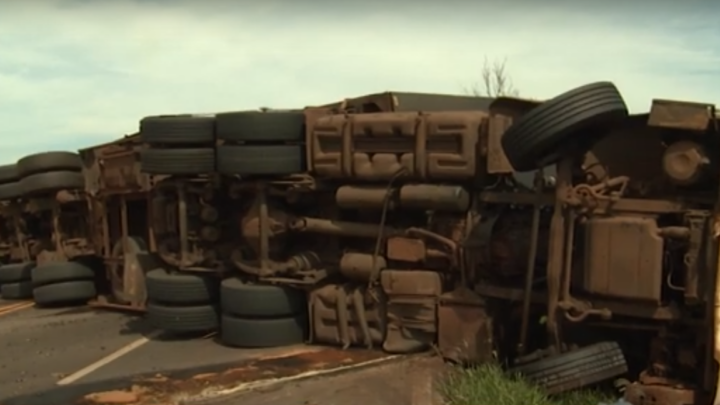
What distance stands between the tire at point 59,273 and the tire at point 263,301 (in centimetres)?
414

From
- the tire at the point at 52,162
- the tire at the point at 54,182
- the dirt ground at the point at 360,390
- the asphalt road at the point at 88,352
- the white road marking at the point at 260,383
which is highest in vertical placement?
the tire at the point at 52,162

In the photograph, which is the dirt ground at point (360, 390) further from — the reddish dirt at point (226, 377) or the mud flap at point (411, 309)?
the mud flap at point (411, 309)

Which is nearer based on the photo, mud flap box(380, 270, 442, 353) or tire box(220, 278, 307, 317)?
mud flap box(380, 270, 442, 353)

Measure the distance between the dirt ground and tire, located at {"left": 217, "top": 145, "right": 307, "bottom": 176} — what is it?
220 cm

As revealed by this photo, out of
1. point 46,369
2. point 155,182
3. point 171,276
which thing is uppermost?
point 155,182

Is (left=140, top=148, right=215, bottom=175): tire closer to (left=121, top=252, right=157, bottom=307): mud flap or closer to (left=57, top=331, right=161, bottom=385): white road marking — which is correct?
(left=57, top=331, right=161, bottom=385): white road marking

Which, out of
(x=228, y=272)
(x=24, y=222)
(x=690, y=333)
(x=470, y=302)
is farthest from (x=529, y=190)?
(x=24, y=222)

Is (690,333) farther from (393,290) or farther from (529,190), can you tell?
(393,290)

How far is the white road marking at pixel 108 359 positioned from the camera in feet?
24.4

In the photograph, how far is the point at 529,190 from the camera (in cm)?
723

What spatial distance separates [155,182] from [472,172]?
4.25m

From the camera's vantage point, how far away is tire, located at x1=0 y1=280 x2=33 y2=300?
13039 millimetres

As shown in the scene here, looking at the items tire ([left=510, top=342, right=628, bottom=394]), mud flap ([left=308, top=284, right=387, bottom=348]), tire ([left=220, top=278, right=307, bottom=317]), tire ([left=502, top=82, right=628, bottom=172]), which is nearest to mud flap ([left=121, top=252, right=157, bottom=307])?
tire ([left=220, top=278, right=307, bottom=317])

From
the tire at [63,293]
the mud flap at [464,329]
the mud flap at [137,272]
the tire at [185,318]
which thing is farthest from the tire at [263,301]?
the tire at [63,293]
